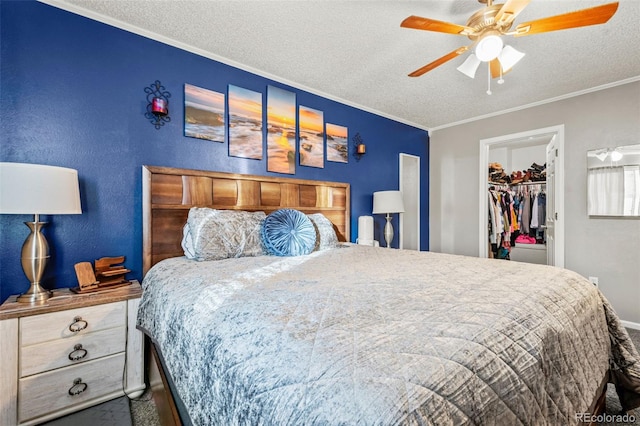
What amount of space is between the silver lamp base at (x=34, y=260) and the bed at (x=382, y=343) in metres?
0.55

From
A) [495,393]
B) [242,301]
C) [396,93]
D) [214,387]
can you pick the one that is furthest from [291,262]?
[396,93]

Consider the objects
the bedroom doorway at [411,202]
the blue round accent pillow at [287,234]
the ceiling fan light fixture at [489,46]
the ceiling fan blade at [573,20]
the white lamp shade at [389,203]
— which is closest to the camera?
the ceiling fan blade at [573,20]

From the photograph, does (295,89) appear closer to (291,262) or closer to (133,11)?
(133,11)

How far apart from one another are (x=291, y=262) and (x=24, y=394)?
1512 mm

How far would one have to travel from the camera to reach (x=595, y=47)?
236 cm

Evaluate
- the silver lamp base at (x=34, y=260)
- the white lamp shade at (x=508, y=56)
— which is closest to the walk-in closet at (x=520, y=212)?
the white lamp shade at (x=508, y=56)

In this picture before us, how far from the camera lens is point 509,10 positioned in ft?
4.99

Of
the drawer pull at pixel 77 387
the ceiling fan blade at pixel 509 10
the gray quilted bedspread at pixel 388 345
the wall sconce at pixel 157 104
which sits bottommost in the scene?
the drawer pull at pixel 77 387

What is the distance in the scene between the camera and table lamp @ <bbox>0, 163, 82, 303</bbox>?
1.42 meters

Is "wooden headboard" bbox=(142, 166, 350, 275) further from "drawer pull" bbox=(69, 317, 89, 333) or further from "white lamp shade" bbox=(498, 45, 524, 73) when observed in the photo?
"white lamp shade" bbox=(498, 45, 524, 73)

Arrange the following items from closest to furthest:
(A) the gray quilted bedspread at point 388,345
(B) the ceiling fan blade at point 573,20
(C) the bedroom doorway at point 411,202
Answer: (A) the gray quilted bedspread at point 388,345 < (B) the ceiling fan blade at point 573,20 < (C) the bedroom doorway at point 411,202

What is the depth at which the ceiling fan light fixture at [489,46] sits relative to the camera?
65.4 inches

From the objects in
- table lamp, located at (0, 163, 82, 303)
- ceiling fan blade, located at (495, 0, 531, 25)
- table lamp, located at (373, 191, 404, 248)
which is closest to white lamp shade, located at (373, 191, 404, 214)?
table lamp, located at (373, 191, 404, 248)

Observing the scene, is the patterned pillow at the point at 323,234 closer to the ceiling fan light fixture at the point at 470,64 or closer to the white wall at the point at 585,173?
the ceiling fan light fixture at the point at 470,64
